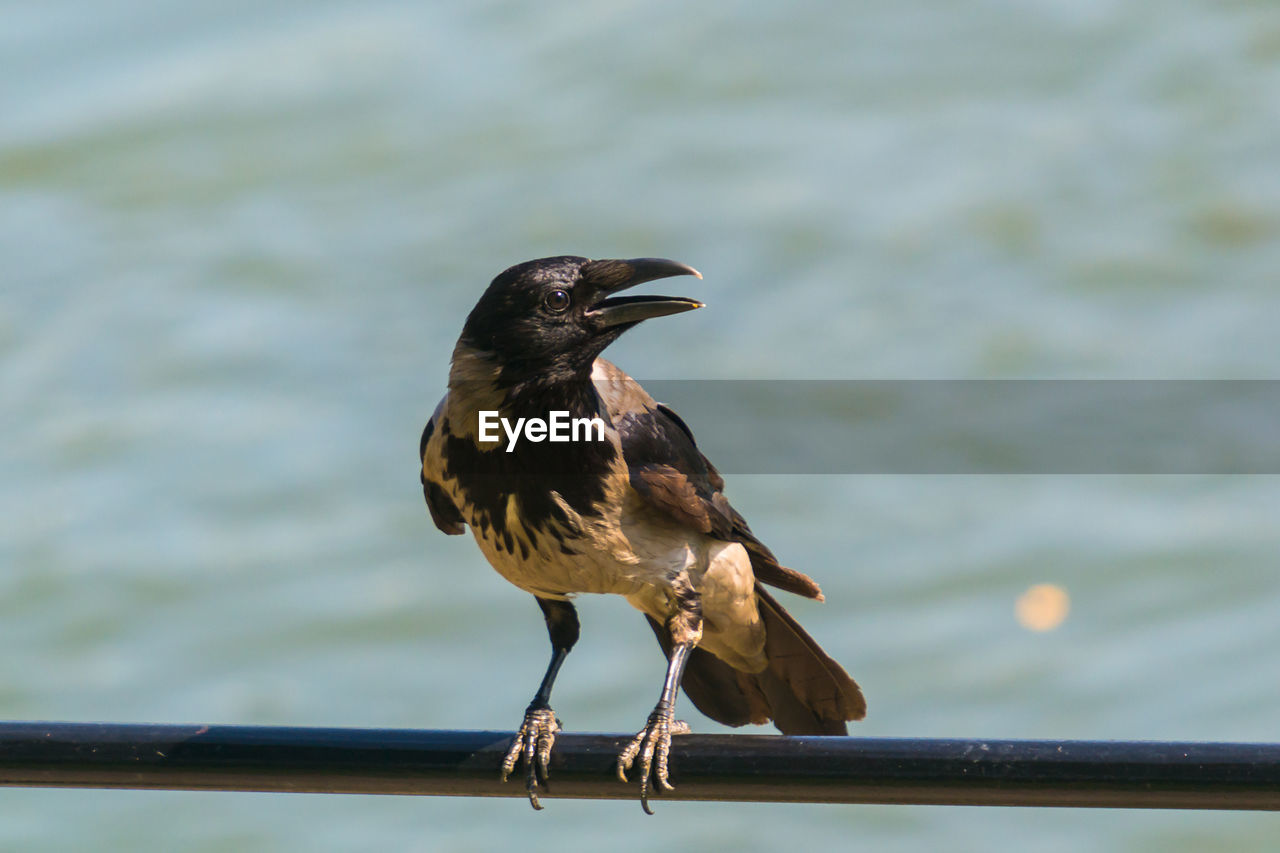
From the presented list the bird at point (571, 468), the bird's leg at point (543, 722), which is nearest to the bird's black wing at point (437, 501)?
the bird at point (571, 468)

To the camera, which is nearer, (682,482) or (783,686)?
(682,482)

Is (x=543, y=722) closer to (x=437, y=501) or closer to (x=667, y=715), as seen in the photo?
(x=667, y=715)

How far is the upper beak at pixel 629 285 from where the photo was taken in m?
4.73

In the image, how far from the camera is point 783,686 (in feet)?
18.1

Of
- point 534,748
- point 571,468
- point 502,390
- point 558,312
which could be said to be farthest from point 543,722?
point 558,312

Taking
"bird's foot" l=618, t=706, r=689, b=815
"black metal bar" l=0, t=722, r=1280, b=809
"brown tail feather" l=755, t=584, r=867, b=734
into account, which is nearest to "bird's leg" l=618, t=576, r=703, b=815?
"bird's foot" l=618, t=706, r=689, b=815

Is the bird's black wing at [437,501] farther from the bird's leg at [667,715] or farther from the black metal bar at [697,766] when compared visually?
the black metal bar at [697,766]

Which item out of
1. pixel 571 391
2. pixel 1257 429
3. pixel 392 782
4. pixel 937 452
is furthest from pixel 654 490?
pixel 1257 429

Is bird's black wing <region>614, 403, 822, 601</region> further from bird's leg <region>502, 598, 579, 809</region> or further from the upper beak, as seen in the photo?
bird's leg <region>502, 598, 579, 809</region>

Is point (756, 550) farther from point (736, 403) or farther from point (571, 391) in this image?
point (736, 403)

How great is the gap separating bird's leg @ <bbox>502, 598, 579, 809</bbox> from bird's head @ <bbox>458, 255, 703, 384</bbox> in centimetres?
86

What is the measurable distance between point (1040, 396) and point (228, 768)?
45.2ft

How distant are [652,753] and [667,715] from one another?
39cm

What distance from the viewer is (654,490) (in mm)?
4781
